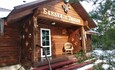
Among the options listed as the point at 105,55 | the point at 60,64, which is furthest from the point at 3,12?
the point at 105,55

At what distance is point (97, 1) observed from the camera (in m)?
6.66

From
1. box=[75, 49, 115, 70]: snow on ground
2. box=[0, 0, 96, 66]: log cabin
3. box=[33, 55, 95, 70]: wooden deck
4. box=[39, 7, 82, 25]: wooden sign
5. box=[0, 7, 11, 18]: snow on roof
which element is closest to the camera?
box=[75, 49, 115, 70]: snow on ground

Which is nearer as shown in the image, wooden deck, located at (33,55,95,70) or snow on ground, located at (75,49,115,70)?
snow on ground, located at (75,49,115,70)

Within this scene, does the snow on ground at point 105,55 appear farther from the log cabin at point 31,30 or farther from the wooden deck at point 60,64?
the wooden deck at point 60,64

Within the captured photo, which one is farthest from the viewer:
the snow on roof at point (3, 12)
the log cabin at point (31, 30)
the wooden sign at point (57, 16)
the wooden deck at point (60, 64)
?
the wooden sign at point (57, 16)

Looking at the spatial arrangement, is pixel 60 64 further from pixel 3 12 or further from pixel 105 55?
pixel 105 55

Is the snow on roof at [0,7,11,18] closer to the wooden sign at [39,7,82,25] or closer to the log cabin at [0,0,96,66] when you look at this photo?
the log cabin at [0,0,96,66]

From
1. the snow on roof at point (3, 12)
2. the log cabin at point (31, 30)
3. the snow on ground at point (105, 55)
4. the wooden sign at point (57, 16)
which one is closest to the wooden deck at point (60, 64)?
the log cabin at point (31, 30)

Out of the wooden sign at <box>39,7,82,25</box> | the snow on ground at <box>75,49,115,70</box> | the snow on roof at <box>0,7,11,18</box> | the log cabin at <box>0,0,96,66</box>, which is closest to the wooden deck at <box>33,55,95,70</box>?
the log cabin at <box>0,0,96,66</box>

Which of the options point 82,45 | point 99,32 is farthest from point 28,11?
point 82,45

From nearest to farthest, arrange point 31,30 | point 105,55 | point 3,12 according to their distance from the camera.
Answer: point 105,55 → point 3,12 → point 31,30

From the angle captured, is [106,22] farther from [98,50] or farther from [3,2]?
[3,2]

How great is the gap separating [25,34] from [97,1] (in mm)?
4362

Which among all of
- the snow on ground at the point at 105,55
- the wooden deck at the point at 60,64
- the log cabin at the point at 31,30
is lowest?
the wooden deck at the point at 60,64
